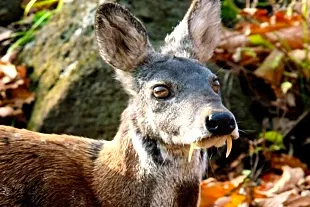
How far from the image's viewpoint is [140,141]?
20.1 feet

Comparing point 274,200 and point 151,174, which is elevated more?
point 151,174

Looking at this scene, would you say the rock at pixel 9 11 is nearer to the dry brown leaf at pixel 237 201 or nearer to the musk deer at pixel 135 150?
the dry brown leaf at pixel 237 201

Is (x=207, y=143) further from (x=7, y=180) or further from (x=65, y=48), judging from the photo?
(x=65, y=48)

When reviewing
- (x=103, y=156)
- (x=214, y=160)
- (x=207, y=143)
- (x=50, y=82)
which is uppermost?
(x=207, y=143)

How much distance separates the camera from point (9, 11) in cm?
1123

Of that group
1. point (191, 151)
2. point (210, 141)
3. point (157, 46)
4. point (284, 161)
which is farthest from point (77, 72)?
point (210, 141)

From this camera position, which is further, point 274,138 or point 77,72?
point 274,138

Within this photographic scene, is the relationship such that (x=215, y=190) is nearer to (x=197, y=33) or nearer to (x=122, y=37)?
(x=197, y=33)

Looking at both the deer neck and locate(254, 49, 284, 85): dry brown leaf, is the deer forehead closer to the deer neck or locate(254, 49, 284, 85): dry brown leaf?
the deer neck

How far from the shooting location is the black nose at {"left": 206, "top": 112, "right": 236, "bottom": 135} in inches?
218

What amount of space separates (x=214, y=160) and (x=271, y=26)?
1727 millimetres

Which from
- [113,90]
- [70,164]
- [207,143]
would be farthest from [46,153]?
[113,90]

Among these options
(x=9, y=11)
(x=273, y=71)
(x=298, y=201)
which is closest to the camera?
(x=298, y=201)

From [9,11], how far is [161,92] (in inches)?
217
